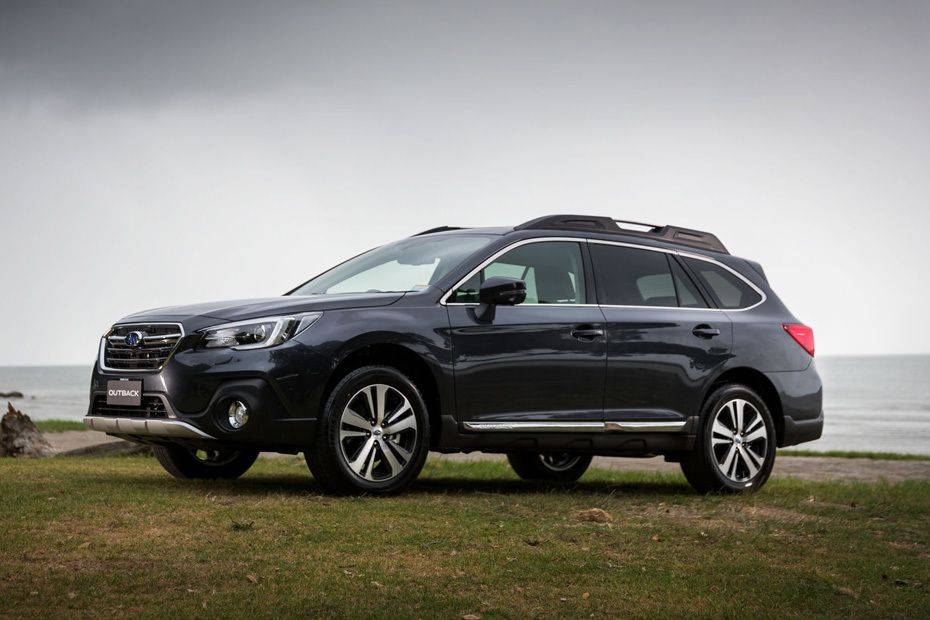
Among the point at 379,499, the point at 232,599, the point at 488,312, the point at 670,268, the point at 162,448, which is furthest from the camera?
the point at 670,268

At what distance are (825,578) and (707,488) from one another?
3215 millimetres

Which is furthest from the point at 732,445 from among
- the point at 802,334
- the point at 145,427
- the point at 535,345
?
the point at 145,427

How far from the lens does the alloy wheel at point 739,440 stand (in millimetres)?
9734

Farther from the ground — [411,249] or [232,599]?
[411,249]

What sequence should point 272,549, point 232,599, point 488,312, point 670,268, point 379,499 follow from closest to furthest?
point 232,599, point 272,549, point 379,499, point 488,312, point 670,268

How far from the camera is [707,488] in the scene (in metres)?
9.70

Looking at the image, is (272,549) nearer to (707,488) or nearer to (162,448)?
(162,448)

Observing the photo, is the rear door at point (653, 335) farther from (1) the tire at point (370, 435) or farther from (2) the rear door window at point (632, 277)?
(1) the tire at point (370, 435)

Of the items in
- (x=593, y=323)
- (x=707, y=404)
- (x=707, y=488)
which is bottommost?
(x=707, y=488)

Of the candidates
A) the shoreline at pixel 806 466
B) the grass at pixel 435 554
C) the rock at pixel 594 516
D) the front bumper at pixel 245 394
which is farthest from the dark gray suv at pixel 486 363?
the shoreline at pixel 806 466

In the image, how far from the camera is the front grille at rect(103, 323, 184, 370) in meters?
8.09

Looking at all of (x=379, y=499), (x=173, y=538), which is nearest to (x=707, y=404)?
(x=379, y=499)

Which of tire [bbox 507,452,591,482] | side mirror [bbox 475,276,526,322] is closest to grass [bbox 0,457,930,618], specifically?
side mirror [bbox 475,276,526,322]

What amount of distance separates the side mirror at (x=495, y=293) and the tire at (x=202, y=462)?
7.11 feet
